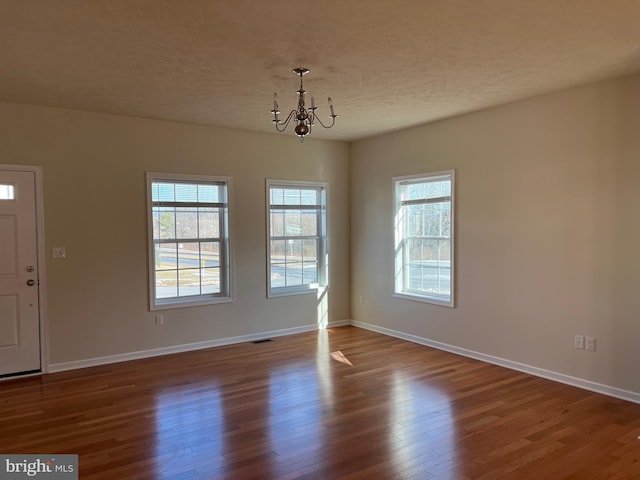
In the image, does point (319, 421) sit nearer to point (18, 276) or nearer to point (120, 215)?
point (120, 215)

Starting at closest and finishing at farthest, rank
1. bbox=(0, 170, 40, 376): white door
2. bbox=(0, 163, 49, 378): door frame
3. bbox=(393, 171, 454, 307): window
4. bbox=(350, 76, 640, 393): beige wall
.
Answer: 1. bbox=(350, 76, 640, 393): beige wall
2. bbox=(0, 170, 40, 376): white door
3. bbox=(0, 163, 49, 378): door frame
4. bbox=(393, 171, 454, 307): window

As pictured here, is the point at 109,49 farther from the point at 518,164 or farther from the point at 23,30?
the point at 518,164

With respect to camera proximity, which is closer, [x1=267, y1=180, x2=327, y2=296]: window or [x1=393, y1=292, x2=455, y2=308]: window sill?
[x1=393, y1=292, x2=455, y2=308]: window sill

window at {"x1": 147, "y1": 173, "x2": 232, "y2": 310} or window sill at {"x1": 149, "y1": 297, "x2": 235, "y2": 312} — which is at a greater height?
window at {"x1": 147, "y1": 173, "x2": 232, "y2": 310}

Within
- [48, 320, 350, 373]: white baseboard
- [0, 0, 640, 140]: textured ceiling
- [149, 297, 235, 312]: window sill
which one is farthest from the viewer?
[149, 297, 235, 312]: window sill

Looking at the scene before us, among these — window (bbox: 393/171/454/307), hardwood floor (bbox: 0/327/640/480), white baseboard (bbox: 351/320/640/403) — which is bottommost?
hardwood floor (bbox: 0/327/640/480)

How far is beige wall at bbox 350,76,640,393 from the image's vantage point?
379cm

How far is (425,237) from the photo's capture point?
18.5ft

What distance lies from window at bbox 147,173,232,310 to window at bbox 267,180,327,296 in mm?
612

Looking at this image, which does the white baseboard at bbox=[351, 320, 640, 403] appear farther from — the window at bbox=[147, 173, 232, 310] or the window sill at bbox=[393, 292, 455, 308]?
the window at bbox=[147, 173, 232, 310]

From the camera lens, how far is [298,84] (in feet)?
12.7

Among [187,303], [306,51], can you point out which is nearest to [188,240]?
[187,303]

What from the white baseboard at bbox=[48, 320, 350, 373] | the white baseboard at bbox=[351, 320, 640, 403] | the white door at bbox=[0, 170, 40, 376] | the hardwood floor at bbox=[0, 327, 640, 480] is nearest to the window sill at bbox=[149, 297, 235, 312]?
the white baseboard at bbox=[48, 320, 350, 373]

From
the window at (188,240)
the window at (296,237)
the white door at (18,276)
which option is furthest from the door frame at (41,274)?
the window at (296,237)
